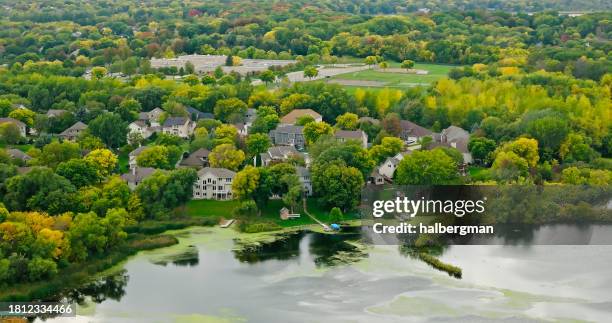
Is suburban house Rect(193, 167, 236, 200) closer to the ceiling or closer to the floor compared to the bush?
closer to the ceiling

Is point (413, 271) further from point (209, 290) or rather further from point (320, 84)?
point (320, 84)

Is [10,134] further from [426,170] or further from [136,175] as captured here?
[426,170]

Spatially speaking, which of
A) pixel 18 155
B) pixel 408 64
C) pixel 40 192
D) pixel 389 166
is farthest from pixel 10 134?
pixel 408 64

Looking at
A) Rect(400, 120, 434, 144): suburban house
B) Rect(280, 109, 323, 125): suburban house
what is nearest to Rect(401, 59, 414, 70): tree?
Rect(280, 109, 323, 125): suburban house

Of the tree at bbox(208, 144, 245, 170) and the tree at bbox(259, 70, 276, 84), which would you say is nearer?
the tree at bbox(208, 144, 245, 170)

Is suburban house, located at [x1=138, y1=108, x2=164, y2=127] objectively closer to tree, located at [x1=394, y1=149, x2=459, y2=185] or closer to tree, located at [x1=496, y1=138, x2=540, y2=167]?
tree, located at [x1=394, y1=149, x2=459, y2=185]

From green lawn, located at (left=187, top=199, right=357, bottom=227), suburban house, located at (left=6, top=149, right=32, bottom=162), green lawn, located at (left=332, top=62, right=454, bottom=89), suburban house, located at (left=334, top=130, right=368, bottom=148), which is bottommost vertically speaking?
green lawn, located at (left=332, top=62, right=454, bottom=89)

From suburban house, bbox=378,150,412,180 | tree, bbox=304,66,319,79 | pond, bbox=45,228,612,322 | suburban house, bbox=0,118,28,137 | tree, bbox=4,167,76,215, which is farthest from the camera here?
tree, bbox=304,66,319,79
